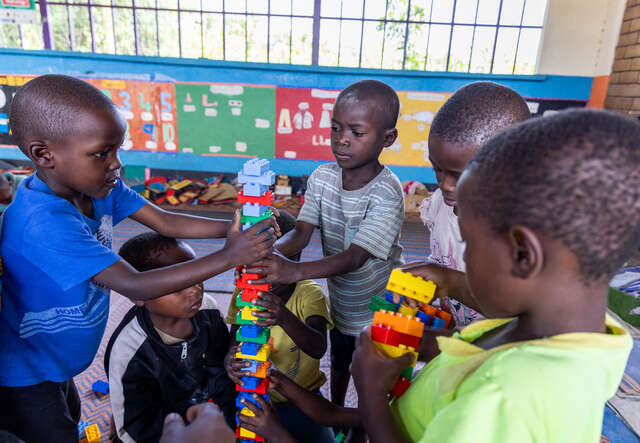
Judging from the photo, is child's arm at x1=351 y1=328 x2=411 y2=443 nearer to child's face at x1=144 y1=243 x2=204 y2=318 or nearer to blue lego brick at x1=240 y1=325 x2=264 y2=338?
blue lego brick at x1=240 y1=325 x2=264 y2=338

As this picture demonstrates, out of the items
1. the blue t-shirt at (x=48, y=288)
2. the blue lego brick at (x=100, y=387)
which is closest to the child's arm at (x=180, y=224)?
the blue t-shirt at (x=48, y=288)

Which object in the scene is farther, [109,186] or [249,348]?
[109,186]

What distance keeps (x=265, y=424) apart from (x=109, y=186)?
3.14ft

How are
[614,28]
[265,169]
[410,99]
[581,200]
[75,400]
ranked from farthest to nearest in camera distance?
[410,99] < [614,28] < [75,400] < [265,169] < [581,200]

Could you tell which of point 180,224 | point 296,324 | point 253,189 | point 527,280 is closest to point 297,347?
point 296,324

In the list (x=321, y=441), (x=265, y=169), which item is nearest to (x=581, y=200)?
(x=265, y=169)

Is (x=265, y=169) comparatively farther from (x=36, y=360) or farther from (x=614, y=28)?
(x=614, y=28)

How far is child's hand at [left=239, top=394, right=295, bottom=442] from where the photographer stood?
129cm

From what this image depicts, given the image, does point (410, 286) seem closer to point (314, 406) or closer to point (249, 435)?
point (314, 406)

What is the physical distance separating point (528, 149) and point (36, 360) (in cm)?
159

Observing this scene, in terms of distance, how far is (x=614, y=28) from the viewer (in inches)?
232

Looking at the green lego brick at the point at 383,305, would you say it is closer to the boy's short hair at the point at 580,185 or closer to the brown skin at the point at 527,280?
the brown skin at the point at 527,280

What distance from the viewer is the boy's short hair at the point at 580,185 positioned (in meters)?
0.57

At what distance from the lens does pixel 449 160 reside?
4.28 ft
